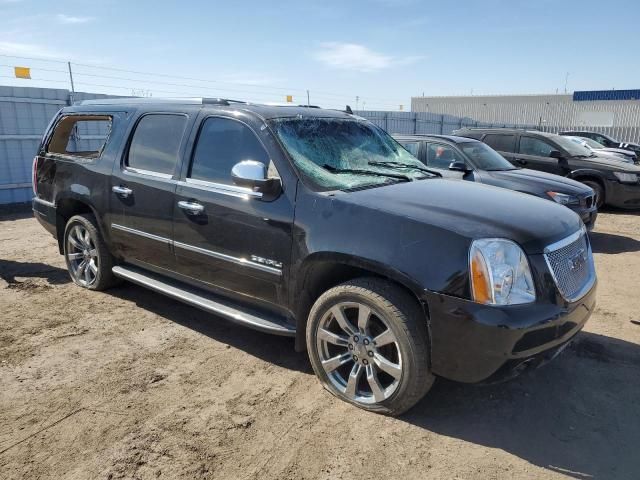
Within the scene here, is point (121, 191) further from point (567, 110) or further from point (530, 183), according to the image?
point (567, 110)

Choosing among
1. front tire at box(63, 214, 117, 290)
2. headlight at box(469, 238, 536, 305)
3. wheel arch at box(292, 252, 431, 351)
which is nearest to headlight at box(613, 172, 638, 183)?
headlight at box(469, 238, 536, 305)

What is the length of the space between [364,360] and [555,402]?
1.31 meters

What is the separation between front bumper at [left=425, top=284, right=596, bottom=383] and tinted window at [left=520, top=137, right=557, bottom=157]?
8101 mm

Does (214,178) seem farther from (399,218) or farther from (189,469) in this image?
(189,469)

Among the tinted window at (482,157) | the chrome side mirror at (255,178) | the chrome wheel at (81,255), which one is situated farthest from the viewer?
the tinted window at (482,157)

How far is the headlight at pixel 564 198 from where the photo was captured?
690 cm

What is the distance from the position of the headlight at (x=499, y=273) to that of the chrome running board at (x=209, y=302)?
132 centimetres

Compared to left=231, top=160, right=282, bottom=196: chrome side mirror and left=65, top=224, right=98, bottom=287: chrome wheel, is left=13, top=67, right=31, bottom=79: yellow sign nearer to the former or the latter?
left=65, top=224, right=98, bottom=287: chrome wheel

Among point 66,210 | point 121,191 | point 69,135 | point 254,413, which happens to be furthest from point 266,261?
point 69,135

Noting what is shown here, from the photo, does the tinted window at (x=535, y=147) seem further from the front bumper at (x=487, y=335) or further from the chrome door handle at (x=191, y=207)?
the chrome door handle at (x=191, y=207)

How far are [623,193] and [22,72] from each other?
13200 mm

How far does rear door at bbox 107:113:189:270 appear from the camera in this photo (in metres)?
4.07

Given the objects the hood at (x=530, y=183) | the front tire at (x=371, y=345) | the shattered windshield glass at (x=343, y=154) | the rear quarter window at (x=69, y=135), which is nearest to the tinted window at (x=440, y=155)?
the hood at (x=530, y=183)

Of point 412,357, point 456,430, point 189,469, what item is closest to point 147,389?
point 189,469
